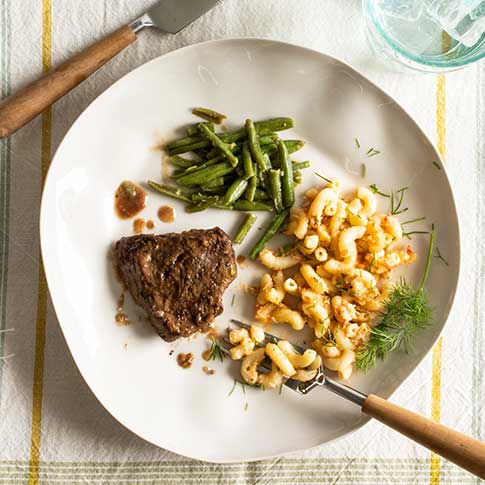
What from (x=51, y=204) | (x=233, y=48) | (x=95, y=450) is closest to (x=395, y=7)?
(x=233, y=48)

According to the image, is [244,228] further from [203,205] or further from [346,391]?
[346,391]

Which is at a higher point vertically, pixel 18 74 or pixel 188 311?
pixel 18 74

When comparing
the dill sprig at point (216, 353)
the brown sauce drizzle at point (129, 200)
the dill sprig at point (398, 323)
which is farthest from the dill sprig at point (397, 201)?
the brown sauce drizzle at point (129, 200)

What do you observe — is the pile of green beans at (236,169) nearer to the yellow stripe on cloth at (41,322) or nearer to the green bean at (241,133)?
the green bean at (241,133)

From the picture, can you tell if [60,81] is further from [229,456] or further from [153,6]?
[229,456]

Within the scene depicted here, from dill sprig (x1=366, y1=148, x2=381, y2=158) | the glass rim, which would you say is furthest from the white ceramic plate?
the glass rim

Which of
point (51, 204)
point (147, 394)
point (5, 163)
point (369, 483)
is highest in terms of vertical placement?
point (5, 163)

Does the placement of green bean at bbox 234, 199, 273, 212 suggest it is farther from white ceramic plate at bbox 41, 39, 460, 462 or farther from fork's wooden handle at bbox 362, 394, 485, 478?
fork's wooden handle at bbox 362, 394, 485, 478
